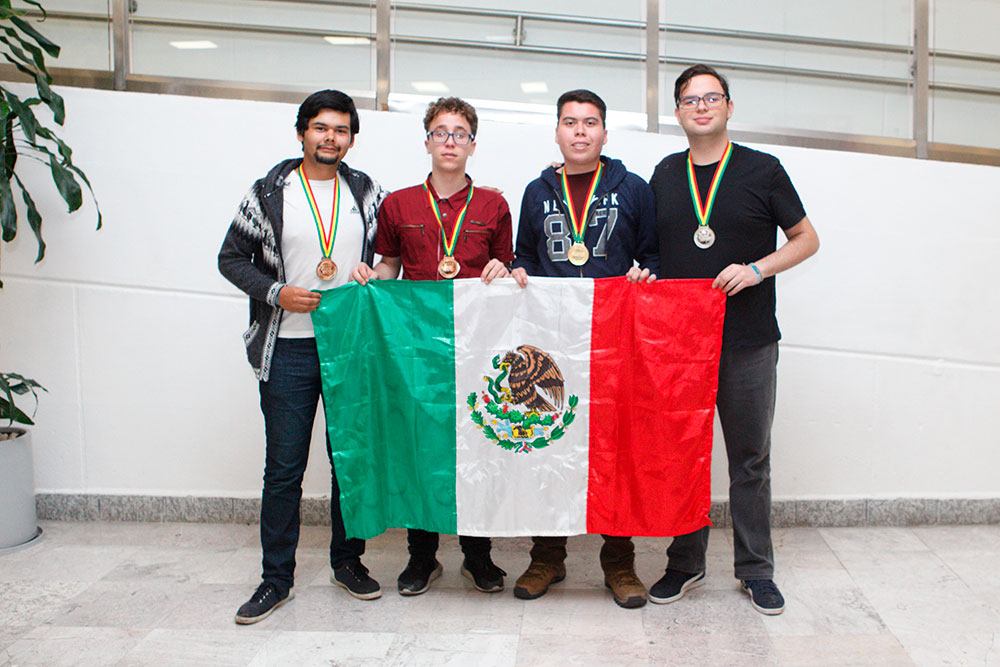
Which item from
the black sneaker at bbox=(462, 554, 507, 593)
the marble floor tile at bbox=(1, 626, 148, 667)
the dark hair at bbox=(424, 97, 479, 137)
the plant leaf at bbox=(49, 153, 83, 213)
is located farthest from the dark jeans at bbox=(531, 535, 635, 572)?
the plant leaf at bbox=(49, 153, 83, 213)

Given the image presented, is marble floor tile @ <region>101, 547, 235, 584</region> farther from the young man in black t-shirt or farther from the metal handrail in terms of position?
the metal handrail

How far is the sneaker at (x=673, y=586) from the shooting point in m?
2.72

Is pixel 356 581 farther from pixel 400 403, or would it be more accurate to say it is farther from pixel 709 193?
pixel 709 193

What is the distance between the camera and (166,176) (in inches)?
137

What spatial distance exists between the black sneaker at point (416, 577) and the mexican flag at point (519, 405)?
226 mm

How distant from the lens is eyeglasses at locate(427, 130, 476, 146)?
259 cm

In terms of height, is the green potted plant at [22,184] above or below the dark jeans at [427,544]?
above

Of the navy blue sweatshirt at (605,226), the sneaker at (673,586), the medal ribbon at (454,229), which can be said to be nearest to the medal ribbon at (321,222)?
the medal ribbon at (454,229)

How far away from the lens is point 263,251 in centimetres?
265

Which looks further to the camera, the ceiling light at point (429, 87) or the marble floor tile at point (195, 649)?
the ceiling light at point (429, 87)

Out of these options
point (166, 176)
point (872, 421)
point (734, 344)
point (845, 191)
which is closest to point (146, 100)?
point (166, 176)

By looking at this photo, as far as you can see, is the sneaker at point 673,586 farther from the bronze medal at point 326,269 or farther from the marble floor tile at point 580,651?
the bronze medal at point 326,269

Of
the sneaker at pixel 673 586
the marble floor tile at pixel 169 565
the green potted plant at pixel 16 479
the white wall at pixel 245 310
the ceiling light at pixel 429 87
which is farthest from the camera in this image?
the ceiling light at pixel 429 87

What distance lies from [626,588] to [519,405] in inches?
26.9
